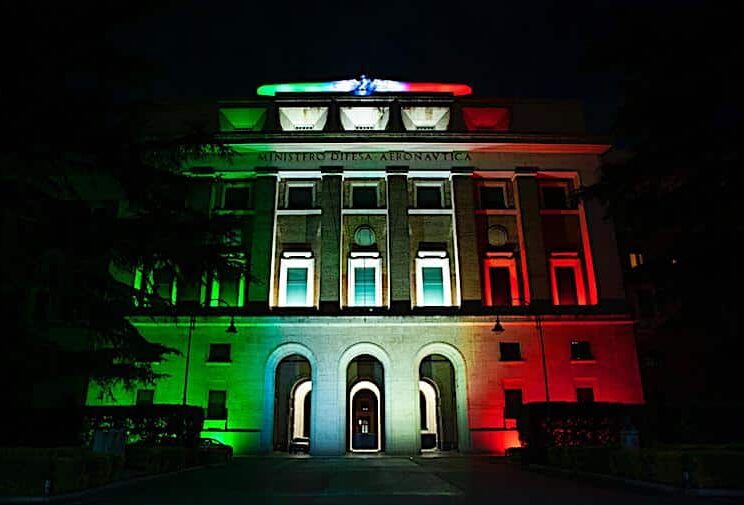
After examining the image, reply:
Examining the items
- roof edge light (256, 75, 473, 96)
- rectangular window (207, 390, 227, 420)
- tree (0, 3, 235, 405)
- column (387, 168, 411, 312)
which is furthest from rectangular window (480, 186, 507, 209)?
tree (0, 3, 235, 405)

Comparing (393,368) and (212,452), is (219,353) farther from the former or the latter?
(393,368)

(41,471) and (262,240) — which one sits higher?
(262,240)

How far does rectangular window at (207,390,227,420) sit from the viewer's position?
30531 millimetres

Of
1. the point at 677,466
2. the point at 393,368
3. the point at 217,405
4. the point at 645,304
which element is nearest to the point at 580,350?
the point at 645,304

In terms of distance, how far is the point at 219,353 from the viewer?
31.7m

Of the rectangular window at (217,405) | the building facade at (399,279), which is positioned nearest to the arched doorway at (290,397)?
the building facade at (399,279)

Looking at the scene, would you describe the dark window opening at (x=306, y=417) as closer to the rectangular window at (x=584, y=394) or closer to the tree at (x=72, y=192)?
the rectangular window at (x=584, y=394)

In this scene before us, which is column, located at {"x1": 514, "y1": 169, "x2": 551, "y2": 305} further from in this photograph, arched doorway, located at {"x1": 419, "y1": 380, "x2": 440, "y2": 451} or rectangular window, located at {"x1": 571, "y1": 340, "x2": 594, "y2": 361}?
arched doorway, located at {"x1": 419, "y1": 380, "x2": 440, "y2": 451}

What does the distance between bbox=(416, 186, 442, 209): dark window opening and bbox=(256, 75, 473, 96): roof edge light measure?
302 inches

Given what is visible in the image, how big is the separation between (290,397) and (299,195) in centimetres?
1386

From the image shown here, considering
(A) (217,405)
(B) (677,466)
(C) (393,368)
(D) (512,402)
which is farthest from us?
(C) (393,368)

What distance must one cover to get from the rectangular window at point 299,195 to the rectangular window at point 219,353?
1053 cm

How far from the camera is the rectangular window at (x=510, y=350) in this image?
3192cm

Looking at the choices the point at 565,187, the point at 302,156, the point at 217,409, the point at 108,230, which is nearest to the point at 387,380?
the point at 217,409
